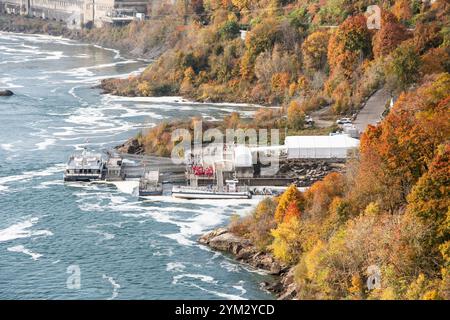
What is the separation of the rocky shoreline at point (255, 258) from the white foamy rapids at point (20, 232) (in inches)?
295

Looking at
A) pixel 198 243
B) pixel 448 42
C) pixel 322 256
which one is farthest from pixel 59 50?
pixel 322 256

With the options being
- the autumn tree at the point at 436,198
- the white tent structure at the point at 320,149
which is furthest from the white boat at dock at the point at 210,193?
the autumn tree at the point at 436,198

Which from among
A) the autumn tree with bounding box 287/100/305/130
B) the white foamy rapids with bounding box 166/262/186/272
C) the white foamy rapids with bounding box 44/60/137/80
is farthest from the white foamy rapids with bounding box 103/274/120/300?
the white foamy rapids with bounding box 44/60/137/80

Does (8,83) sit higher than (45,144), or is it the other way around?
(8,83)

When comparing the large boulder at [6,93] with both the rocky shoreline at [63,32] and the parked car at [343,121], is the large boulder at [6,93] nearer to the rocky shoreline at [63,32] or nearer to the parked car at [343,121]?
the rocky shoreline at [63,32]

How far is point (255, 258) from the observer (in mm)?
42781

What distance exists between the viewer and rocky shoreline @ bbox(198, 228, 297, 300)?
39.1m

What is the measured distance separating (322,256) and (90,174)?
860 inches

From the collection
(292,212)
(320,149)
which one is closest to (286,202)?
(292,212)

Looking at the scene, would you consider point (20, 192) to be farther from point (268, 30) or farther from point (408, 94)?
point (268, 30)

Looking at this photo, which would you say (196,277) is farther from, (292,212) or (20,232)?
(20,232)

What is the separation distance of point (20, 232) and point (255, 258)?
37.6ft

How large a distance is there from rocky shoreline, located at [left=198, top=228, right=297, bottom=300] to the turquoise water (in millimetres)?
575

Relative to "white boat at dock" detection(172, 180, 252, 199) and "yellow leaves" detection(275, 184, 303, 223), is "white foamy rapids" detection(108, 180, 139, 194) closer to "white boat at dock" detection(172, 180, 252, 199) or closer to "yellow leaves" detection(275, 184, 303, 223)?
"white boat at dock" detection(172, 180, 252, 199)
